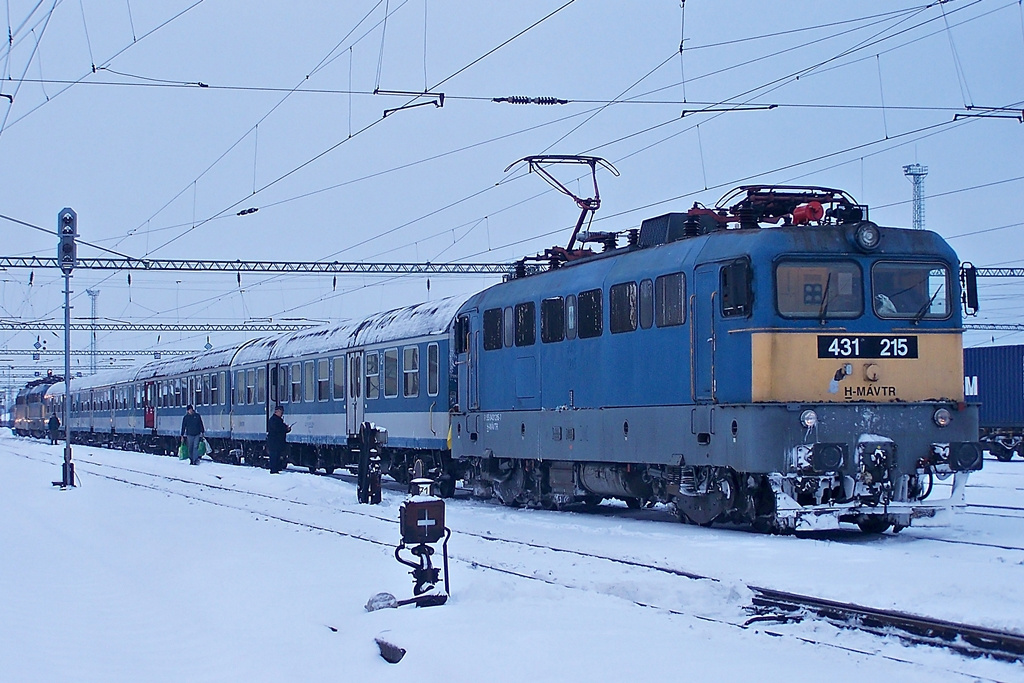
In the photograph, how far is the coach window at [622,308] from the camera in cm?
1566

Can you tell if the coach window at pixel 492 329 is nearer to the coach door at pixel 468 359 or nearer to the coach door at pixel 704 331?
the coach door at pixel 468 359

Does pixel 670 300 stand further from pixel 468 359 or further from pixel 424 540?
pixel 468 359

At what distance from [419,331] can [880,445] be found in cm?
1153

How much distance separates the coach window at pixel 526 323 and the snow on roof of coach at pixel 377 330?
2.96m

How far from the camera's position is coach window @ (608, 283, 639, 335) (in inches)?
617

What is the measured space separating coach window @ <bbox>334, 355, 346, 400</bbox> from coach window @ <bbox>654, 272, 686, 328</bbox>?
13413 mm

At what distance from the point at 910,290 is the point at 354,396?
1499cm

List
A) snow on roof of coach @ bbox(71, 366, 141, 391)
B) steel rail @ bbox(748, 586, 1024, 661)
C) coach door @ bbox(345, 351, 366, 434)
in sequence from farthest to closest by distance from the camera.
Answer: snow on roof of coach @ bbox(71, 366, 141, 391), coach door @ bbox(345, 351, 366, 434), steel rail @ bbox(748, 586, 1024, 661)

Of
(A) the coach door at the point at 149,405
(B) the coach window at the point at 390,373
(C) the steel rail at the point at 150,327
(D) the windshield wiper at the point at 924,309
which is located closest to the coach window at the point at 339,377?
(B) the coach window at the point at 390,373

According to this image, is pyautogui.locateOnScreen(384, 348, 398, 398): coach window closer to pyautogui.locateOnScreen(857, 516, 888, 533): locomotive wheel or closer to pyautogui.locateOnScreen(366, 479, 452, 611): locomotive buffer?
pyautogui.locateOnScreen(857, 516, 888, 533): locomotive wheel

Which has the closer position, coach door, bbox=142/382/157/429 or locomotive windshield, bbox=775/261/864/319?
locomotive windshield, bbox=775/261/864/319

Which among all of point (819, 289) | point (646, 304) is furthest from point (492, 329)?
point (819, 289)

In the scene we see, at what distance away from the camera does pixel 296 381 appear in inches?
1214

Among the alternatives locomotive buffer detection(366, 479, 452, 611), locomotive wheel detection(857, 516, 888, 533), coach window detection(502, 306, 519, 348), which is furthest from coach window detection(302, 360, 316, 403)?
locomotive buffer detection(366, 479, 452, 611)
